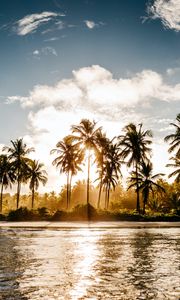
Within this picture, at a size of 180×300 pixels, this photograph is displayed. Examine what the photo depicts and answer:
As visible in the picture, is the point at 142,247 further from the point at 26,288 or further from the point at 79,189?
the point at 79,189

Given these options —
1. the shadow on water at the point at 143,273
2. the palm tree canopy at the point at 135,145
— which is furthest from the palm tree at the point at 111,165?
the shadow on water at the point at 143,273

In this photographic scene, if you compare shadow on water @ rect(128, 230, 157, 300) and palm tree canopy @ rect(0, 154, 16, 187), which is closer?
shadow on water @ rect(128, 230, 157, 300)

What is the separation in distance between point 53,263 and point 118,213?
32643mm

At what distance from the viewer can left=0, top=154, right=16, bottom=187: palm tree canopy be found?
70088 millimetres

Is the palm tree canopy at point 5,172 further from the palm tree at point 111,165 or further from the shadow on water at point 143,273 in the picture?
the shadow on water at point 143,273

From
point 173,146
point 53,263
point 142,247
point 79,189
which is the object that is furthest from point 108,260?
point 79,189

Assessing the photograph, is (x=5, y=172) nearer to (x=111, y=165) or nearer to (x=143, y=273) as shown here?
(x=111, y=165)

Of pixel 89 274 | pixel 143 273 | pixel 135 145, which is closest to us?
pixel 89 274

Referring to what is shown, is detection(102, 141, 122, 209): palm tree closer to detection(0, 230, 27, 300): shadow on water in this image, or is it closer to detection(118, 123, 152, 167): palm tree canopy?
detection(118, 123, 152, 167): palm tree canopy

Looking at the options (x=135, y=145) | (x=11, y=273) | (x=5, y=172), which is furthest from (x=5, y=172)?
(x=11, y=273)

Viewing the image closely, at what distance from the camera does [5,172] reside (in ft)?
232

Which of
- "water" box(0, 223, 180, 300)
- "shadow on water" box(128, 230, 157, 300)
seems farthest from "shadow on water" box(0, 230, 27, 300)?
"shadow on water" box(128, 230, 157, 300)

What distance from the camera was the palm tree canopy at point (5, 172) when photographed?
230ft

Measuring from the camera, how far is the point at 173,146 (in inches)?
1863
